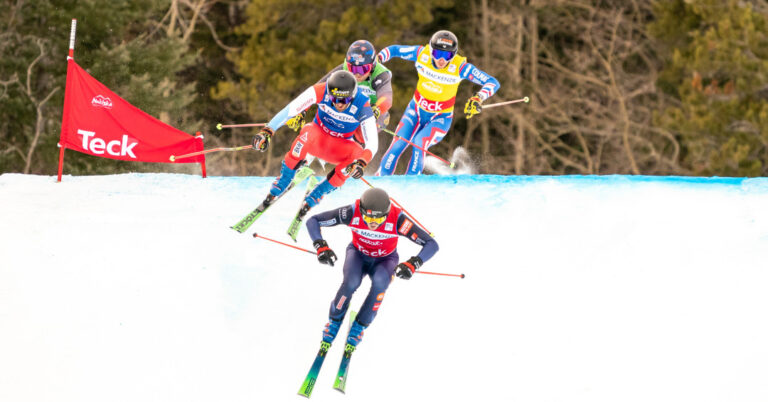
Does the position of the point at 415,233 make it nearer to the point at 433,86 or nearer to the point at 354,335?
the point at 354,335

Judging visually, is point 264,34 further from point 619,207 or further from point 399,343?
point 399,343

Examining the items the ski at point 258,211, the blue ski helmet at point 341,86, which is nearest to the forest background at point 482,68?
the ski at point 258,211

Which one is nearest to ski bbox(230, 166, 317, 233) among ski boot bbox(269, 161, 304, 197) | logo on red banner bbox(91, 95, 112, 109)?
ski boot bbox(269, 161, 304, 197)

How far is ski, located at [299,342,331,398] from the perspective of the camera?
715 cm

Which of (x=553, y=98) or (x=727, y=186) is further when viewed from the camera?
(x=553, y=98)

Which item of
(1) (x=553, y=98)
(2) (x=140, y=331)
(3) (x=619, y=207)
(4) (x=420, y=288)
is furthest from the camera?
(1) (x=553, y=98)

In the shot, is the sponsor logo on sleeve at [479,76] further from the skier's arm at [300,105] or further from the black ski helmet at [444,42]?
the skier's arm at [300,105]

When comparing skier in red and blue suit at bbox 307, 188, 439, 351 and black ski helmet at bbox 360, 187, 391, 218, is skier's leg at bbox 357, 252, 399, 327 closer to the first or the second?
skier in red and blue suit at bbox 307, 188, 439, 351

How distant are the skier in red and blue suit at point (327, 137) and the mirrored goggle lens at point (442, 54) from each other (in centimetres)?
155

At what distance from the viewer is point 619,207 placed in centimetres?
1045

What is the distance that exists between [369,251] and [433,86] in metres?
3.62

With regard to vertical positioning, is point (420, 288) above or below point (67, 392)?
above

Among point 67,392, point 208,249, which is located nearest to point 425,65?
point 208,249

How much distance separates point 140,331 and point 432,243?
2.33m
